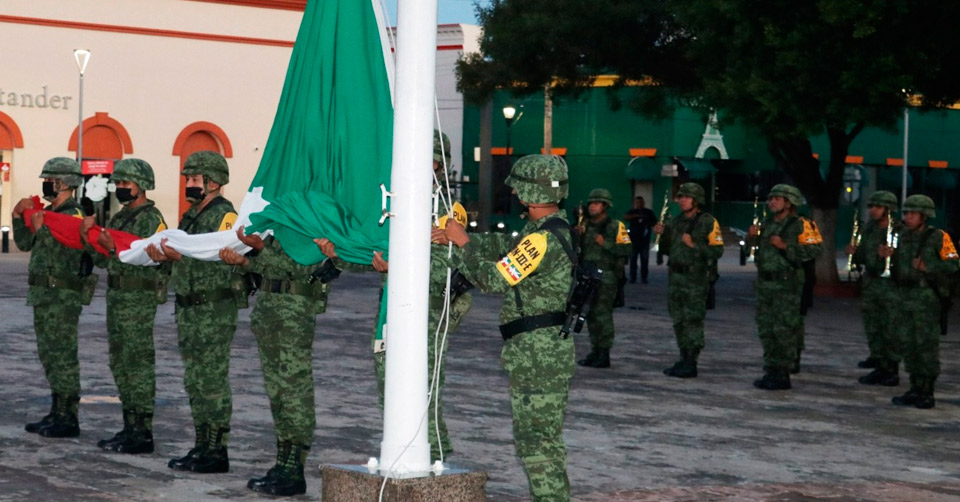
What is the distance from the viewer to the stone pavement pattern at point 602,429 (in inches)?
370

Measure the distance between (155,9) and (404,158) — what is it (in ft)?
119

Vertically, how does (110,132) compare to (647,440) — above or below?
above

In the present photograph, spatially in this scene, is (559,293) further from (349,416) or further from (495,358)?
(495,358)

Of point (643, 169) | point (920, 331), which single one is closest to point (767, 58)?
point (920, 331)

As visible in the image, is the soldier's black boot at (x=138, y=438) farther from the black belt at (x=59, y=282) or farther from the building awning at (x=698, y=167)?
the building awning at (x=698, y=167)

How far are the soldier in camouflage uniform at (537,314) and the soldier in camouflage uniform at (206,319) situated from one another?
8.77 ft

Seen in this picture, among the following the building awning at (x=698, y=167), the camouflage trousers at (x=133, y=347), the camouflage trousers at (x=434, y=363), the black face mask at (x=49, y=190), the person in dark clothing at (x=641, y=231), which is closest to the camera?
the camouflage trousers at (x=434, y=363)

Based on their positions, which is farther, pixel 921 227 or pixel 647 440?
pixel 921 227

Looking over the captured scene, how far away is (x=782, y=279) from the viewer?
1512 cm

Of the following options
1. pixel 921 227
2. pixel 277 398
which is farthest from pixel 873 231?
pixel 277 398

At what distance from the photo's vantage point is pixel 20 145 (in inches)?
1548

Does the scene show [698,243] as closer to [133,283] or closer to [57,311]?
[133,283]

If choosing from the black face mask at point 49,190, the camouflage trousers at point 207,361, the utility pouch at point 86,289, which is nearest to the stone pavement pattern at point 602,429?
the camouflage trousers at point 207,361

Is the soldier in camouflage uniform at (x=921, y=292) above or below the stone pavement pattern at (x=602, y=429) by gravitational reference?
above
